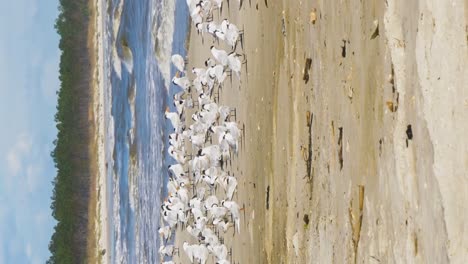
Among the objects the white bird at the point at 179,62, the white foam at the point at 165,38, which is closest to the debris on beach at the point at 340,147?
the white bird at the point at 179,62

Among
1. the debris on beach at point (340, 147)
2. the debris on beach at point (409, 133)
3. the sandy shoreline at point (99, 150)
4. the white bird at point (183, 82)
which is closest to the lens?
the debris on beach at point (409, 133)

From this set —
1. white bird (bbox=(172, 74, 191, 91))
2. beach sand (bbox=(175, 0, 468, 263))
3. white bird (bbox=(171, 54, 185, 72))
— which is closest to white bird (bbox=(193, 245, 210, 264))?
beach sand (bbox=(175, 0, 468, 263))

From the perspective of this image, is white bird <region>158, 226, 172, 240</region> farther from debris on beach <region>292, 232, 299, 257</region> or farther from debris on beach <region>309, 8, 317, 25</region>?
debris on beach <region>309, 8, 317, 25</region>

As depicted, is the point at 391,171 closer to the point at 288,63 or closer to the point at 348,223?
the point at 348,223

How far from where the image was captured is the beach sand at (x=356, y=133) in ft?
11.2

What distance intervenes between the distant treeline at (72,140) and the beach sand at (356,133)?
7607 mm

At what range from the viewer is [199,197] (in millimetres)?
9266

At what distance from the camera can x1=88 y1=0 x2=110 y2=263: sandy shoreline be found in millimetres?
14172

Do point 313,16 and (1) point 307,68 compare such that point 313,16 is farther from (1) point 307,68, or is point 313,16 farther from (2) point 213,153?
(2) point 213,153

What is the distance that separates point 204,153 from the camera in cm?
855

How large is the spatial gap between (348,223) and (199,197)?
477cm

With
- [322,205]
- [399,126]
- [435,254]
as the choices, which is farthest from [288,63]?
[435,254]

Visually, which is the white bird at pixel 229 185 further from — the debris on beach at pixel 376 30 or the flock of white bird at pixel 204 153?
the debris on beach at pixel 376 30

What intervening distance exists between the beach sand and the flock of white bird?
45 centimetres
